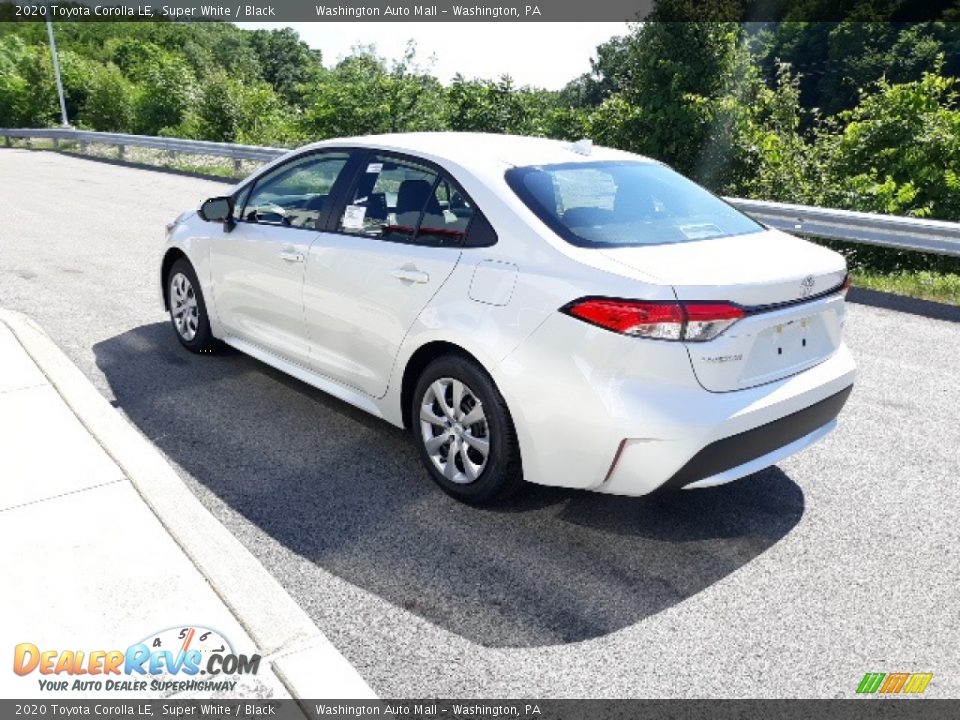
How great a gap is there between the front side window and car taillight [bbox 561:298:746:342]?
6.80ft

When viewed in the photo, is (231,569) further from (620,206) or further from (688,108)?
(688,108)

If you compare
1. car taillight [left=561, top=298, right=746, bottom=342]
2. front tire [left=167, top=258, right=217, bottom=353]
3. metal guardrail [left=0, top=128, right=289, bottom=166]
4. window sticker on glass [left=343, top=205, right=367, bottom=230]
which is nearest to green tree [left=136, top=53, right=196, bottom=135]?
metal guardrail [left=0, top=128, right=289, bottom=166]

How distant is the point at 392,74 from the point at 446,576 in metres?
26.7

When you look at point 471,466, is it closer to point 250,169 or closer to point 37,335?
point 37,335

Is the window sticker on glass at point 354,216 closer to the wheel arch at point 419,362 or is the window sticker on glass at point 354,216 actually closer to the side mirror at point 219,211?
the wheel arch at point 419,362

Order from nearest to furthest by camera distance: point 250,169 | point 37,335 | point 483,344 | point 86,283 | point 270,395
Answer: point 483,344
point 270,395
point 37,335
point 86,283
point 250,169

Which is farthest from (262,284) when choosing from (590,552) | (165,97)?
(165,97)

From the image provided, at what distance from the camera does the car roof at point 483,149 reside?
12.9 ft

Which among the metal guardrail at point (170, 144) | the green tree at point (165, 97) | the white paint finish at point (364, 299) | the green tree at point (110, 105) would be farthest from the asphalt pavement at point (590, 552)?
the green tree at point (110, 105)

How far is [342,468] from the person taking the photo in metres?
4.17

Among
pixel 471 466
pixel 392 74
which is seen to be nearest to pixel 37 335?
pixel 471 466

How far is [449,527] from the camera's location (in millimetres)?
3600

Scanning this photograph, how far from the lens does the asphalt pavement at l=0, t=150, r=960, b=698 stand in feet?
8.96

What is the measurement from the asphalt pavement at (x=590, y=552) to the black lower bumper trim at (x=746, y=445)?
0.43 meters
